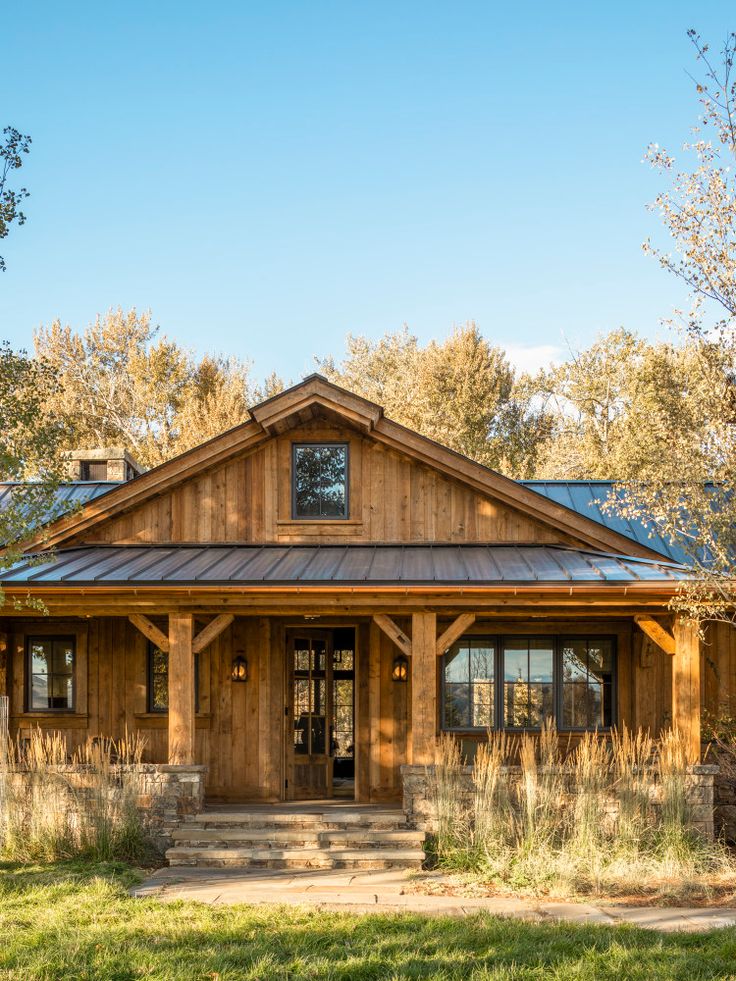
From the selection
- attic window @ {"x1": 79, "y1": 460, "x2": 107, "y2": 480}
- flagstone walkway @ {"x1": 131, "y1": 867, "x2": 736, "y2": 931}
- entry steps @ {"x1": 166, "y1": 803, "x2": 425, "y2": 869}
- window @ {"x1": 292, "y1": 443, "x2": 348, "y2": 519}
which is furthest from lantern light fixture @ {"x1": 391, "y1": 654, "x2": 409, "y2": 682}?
attic window @ {"x1": 79, "y1": 460, "x2": 107, "y2": 480}

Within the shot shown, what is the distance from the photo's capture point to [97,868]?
9.62 metres

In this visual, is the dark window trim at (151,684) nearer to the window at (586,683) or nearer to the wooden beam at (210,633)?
the wooden beam at (210,633)

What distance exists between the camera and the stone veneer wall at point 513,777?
10.4m

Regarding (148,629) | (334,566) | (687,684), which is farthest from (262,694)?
(687,684)

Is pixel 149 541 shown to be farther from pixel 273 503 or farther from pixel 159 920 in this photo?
pixel 159 920

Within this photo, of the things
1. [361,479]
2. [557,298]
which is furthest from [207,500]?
[557,298]

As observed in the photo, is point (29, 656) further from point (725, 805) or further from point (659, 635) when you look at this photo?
point (725, 805)

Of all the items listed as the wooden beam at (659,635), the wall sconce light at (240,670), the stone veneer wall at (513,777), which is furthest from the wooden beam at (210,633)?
the wooden beam at (659,635)

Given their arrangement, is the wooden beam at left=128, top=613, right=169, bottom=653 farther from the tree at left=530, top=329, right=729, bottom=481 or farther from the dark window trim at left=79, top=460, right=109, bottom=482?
the tree at left=530, top=329, right=729, bottom=481

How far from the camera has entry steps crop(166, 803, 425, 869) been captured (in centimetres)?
1007

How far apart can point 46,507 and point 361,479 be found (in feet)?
16.2

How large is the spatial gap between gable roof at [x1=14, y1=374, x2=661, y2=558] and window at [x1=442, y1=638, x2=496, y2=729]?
2052 millimetres

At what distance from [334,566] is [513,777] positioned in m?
3.24

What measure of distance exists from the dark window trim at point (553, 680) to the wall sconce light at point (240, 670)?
8.75 feet
